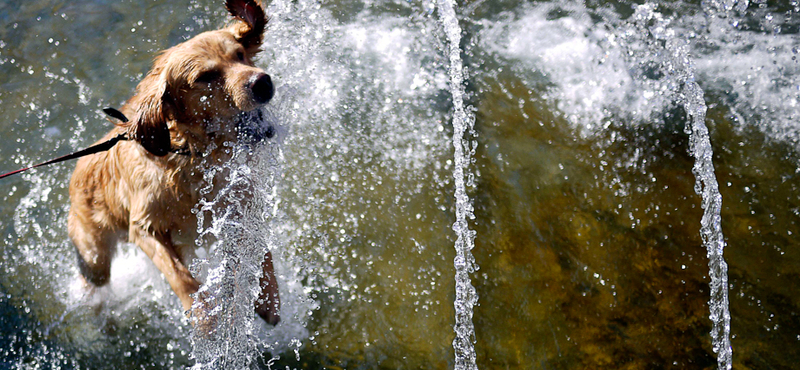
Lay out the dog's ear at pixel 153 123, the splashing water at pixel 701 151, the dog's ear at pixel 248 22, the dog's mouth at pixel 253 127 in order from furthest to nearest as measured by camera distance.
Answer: the splashing water at pixel 701 151 < the dog's ear at pixel 248 22 < the dog's mouth at pixel 253 127 < the dog's ear at pixel 153 123

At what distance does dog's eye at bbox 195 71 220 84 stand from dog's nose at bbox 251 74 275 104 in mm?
226

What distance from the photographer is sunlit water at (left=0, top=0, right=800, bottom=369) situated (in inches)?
129

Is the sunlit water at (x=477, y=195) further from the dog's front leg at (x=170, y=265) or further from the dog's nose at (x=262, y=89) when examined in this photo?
the dog's nose at (x=262, y=89)

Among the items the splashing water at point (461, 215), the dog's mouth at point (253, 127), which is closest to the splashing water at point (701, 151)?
the splashing water at point (461, 215)

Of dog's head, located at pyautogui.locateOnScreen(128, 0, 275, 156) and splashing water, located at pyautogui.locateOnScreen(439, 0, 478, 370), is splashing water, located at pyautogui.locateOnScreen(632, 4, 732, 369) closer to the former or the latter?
splashing water, located at pyautogui.locateOnScreen(439, 0, 478, 370)

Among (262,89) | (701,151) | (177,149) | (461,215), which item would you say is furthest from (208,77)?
A: (701,151)

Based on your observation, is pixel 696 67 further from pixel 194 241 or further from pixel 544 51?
pixel 194 241

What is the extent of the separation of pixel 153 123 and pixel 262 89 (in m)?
0.53

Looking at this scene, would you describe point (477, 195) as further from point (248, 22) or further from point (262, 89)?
point (248, 22)

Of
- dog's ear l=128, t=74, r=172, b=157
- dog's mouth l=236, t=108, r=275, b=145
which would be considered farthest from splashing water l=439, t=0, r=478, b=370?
dog's ear l=128, t=74, r=172, b=157

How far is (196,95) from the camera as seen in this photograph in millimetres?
2783

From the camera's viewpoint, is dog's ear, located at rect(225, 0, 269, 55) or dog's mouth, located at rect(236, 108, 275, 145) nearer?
dog's mouth, located at rect(236, 108, 275, 145)

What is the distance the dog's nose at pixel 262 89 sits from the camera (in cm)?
270

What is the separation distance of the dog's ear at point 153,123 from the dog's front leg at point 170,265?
0.59 meters
